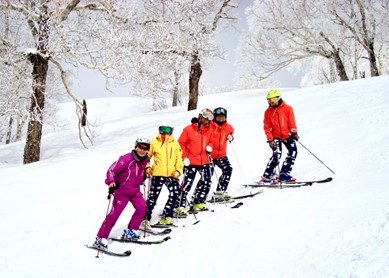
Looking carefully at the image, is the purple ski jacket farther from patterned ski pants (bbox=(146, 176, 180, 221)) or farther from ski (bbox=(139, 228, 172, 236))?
ski (bbox=(139, 228, 172, 236))

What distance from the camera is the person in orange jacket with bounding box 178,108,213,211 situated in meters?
6.16

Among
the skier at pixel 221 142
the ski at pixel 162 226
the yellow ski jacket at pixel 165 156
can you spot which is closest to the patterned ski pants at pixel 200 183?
the skier at pixel 221 142

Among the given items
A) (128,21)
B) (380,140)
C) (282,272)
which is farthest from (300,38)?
(282,272)

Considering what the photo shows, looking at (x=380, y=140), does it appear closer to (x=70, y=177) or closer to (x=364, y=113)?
(x=364, y=113)

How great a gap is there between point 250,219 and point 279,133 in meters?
2.71

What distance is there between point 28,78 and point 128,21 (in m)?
4.09

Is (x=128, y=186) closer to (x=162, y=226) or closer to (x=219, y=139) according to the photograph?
(x=162, y=226)

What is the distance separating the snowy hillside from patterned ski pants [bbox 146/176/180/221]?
0.37 metres

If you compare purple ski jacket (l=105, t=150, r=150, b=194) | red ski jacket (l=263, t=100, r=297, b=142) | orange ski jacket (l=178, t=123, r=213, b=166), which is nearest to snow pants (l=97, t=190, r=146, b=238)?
purple ski jacket (l=105, t=150, r=150, b=194)

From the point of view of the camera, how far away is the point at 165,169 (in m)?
5.56

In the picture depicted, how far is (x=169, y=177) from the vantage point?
5.67 metres

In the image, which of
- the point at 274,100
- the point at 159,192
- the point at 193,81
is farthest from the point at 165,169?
the point at 193,81

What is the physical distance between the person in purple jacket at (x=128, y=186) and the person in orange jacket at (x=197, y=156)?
1132mm

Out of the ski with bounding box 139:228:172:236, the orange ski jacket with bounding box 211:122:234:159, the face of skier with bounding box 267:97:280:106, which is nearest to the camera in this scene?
the ski with bounding box 139:228:172:236
